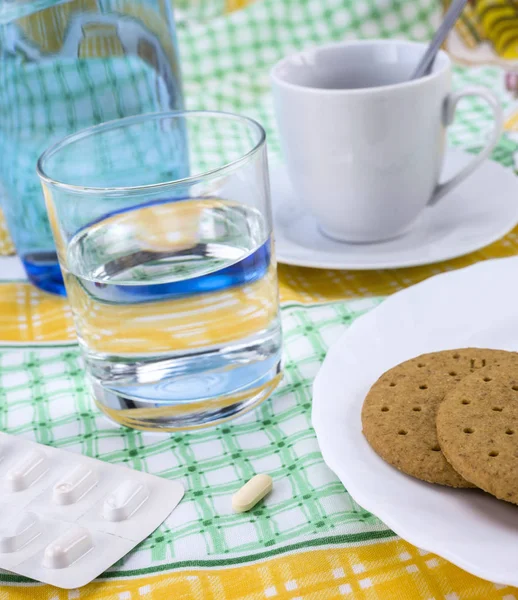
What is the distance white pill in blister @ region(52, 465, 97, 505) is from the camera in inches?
19.4

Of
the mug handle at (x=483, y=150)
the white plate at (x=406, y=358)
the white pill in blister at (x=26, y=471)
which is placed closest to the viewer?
the white plate at (x=406, y=358)

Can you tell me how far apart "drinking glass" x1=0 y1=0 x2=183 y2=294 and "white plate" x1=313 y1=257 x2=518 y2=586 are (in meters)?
0.28

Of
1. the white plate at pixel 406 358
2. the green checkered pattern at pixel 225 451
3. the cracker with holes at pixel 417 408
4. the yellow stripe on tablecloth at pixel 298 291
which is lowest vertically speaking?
the yellow stripe on tablecloth at pixel 298 291

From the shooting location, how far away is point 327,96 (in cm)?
70

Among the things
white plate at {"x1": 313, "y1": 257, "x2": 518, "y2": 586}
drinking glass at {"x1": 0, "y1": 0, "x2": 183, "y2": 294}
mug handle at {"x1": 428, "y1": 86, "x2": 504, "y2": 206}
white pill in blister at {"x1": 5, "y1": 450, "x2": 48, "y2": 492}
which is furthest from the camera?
mug handle at {"x1": 428, "y1": 86, "x2": 504, "y2": 206}

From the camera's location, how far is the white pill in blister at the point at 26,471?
51cm

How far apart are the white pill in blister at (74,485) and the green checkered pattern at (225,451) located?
35 mm

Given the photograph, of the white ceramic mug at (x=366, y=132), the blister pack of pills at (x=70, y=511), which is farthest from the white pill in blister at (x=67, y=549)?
the white ceramic mug at (x=366, y=132)

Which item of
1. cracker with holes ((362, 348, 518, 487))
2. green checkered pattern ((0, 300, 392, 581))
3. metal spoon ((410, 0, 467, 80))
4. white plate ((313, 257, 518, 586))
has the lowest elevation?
green checkered pattern ((0, 300, 392, 581))

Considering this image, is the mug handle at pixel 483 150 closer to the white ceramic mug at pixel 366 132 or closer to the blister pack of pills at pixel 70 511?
the white ceramic mug at pixel 366 132

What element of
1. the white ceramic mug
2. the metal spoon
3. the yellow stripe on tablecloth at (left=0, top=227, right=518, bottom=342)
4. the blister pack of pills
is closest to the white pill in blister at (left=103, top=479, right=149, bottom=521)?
the blister pack of pills

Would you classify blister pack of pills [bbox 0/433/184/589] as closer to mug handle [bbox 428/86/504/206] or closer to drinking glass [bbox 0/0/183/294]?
drinking glass [bbox 0/0/183/294]

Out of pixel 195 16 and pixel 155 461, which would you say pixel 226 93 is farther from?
pixel 155 461

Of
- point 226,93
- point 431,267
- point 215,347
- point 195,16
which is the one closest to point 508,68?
point 226,93
